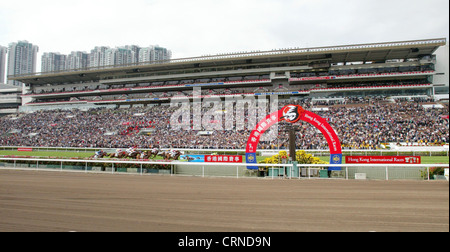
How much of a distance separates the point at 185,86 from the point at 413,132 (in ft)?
94.1

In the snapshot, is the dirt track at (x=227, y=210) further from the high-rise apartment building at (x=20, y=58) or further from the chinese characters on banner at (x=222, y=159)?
the high-rise apartment building at (x=20, y=58)

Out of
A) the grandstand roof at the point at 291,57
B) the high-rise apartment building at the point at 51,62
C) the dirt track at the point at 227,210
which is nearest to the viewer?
the dirt track at the point at 227,210

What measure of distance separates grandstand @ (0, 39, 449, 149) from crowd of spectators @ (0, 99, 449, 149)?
0.31 feet

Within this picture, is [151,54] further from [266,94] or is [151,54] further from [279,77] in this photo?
[266,94]

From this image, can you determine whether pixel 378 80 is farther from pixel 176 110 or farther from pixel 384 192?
pixel 384 192

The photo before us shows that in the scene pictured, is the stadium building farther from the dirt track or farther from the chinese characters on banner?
the dirt track

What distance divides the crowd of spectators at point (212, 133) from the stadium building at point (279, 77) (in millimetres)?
3404

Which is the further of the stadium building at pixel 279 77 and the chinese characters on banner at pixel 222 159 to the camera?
the stadium building at pixel 279 77

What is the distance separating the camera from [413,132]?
2217 cm

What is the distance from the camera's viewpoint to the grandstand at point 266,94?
24.5 m

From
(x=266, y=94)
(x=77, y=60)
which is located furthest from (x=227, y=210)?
(x=77, y=60)

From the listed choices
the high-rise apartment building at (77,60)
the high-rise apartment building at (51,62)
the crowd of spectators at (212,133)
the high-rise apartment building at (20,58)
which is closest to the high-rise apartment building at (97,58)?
the high-rise apartment building at (77,60)

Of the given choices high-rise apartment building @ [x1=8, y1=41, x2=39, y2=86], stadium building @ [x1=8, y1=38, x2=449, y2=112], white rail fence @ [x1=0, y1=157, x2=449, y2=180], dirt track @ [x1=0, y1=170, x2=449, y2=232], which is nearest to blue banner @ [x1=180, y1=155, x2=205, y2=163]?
white rail fence @ [x1=0, y1=157, x2=449, y2=180]
